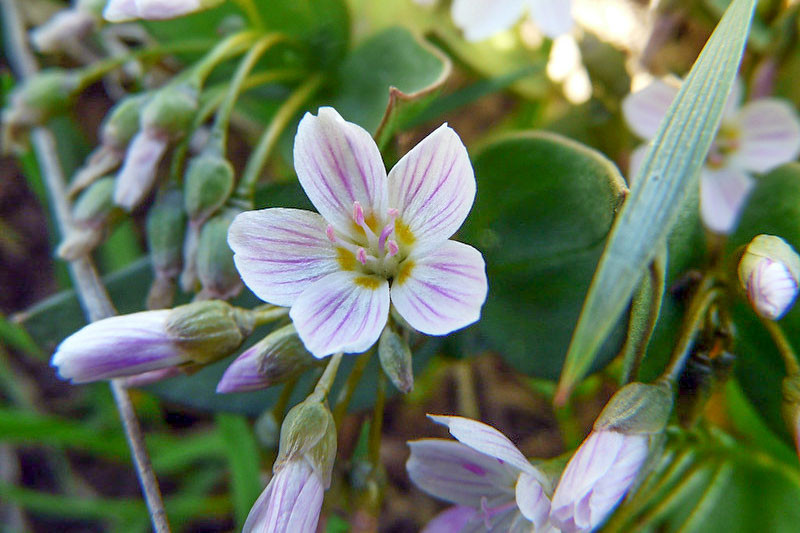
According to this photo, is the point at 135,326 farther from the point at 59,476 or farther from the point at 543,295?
the point at 59,476

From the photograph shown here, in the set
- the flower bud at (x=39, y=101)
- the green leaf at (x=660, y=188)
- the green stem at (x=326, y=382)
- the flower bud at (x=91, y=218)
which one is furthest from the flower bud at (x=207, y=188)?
the green leaf at (x=660, y=188)

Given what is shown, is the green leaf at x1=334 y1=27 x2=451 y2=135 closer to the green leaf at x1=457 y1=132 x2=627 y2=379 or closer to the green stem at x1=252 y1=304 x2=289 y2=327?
the green leaf at x1=457 y1=132 x2=627 y2=379

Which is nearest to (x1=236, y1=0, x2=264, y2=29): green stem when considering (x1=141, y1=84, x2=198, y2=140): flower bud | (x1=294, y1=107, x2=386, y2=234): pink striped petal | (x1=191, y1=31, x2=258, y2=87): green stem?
(x1=191, y1=31, x2=258, y2=87): green stem

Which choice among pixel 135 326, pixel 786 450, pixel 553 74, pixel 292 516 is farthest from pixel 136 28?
pixel 786 450

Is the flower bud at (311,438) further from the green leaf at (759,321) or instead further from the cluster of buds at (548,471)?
the green leaf at (759,321)

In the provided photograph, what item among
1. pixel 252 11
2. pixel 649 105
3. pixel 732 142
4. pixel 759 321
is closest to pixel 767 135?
pixel 732 142
